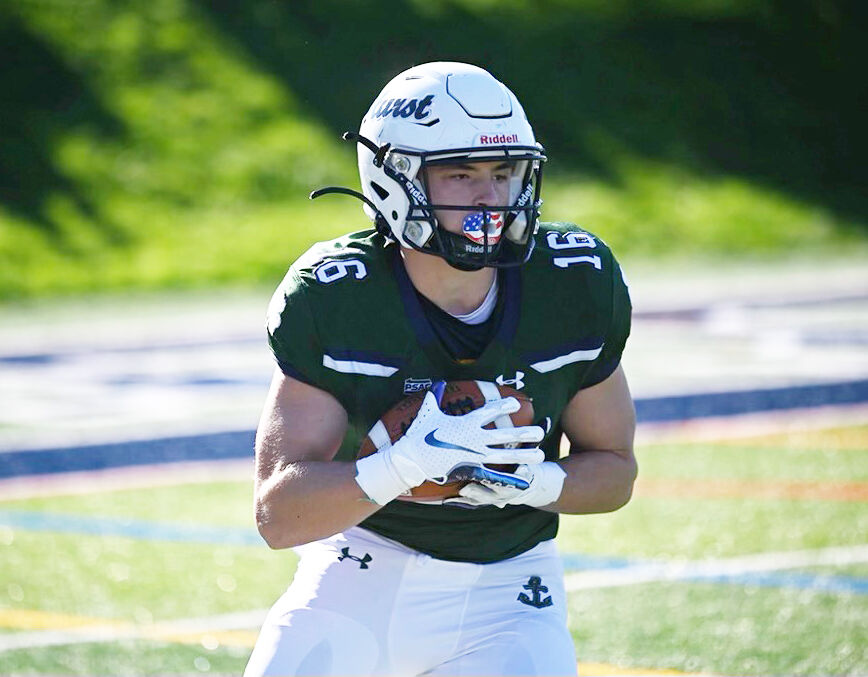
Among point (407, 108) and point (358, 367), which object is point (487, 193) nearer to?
point (407, 108)

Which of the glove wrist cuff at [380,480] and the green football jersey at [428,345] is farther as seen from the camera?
the green football jersey at [428,345]

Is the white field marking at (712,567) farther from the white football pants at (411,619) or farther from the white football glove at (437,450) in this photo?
the white football glove at (437,450)

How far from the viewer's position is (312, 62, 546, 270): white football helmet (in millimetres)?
3416

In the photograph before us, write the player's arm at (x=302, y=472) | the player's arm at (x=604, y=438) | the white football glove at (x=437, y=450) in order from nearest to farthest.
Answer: the white football glove at (x=437, y=450)
the player's arm at (x=302, y=472)
the player's arm at (x=604, y=438)

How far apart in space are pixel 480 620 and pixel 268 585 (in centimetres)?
275

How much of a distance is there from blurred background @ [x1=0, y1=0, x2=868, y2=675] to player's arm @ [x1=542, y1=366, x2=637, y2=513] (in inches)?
58.1

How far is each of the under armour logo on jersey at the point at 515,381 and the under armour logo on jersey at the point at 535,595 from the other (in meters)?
0.47

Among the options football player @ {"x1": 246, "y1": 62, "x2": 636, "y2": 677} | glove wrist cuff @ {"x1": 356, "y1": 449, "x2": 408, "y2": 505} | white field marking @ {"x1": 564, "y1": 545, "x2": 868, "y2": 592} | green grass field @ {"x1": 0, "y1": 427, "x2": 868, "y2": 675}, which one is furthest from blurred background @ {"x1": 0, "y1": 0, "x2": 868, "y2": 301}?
glove wrist cuff @ {"x1": 356, "y1": 449, "x2": 408, "y2": 505}

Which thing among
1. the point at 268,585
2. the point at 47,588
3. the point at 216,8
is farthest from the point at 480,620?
the point at 216,8

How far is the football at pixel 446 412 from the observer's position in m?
3.28

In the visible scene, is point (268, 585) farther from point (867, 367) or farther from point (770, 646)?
point (867, 367)

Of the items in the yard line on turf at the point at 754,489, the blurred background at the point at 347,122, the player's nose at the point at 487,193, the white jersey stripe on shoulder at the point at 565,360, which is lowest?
the blurred background at the point at 347,122

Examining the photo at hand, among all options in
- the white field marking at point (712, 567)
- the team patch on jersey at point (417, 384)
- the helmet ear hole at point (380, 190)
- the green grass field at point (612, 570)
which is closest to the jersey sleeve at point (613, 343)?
the team patch on jersey at point (417, 384)

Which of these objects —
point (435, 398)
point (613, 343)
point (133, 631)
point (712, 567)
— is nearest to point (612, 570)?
point (712, 567)
